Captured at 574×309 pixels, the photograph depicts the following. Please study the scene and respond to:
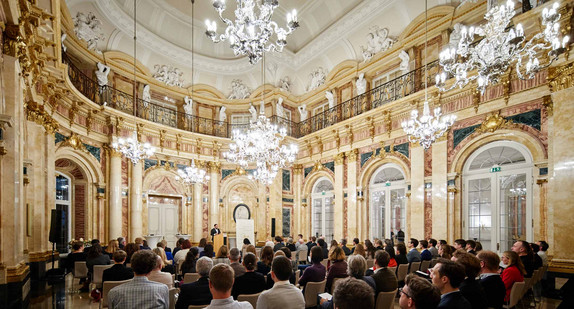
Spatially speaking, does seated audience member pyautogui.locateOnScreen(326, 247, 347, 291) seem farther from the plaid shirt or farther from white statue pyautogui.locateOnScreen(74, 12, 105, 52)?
white statue pyautogui.locateOnScreen(74, 12, 105, 52)

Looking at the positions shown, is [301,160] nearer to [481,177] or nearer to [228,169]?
[228,169]

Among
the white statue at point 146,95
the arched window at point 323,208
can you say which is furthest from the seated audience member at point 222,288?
the white statue at point 146,95

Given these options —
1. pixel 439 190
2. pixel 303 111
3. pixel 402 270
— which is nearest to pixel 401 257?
pixel 402 270

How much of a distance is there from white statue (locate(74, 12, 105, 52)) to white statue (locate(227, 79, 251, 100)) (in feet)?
17.2

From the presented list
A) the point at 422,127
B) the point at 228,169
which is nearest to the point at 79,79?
the point at 228,169

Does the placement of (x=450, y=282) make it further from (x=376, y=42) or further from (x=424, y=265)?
(x=376, y=42)

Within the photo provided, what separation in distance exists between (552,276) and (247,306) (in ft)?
21.2

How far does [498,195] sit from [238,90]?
34.3 feet

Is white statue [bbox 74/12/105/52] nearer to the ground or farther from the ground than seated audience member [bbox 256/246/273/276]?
farther from the ground

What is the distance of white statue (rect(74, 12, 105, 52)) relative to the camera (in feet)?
30.7

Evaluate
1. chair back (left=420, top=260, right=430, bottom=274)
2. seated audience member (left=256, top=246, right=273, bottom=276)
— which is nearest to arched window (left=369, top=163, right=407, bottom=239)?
chair back (left=420, top=260, right=430, bottom=274)

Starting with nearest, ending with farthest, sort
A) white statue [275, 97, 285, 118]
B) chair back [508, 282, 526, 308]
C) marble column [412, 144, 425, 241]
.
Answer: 1. chair back [508, 282, 526, 308]
2. marble column [412, 144, 425, 241]
3. white statue [275, 97, 285, 118]

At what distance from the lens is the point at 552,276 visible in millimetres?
5746

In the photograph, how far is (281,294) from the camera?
8.34 feet
